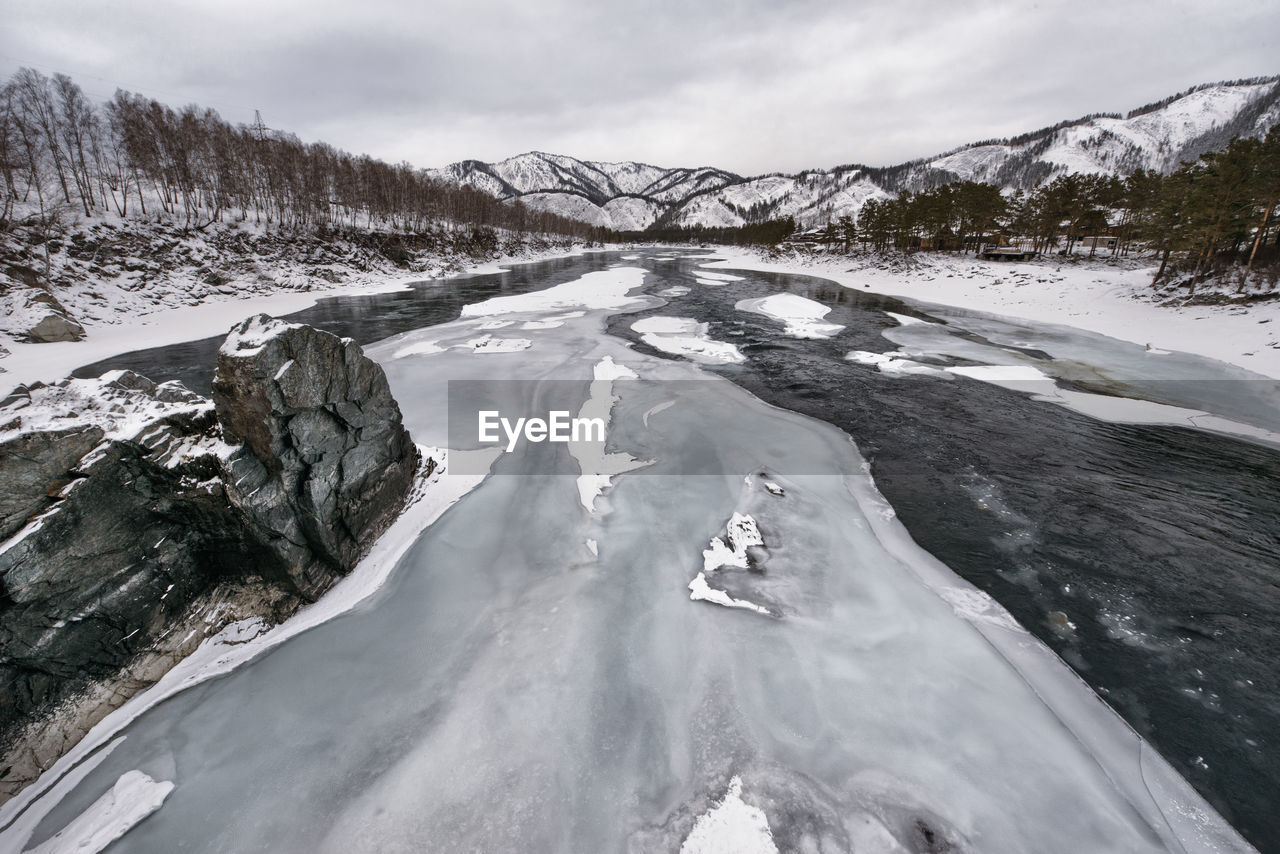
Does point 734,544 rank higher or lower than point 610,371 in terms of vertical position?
lower

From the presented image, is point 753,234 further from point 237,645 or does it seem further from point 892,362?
point 237,645

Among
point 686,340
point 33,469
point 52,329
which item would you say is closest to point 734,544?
point 33,469

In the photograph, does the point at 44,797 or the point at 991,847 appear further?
the point at 44,797

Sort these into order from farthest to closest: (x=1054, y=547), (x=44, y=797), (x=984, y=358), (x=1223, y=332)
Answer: (x=1223, y=332) < (x=984, y=358) < (x=1054, y=547) < (x=44, y=797)

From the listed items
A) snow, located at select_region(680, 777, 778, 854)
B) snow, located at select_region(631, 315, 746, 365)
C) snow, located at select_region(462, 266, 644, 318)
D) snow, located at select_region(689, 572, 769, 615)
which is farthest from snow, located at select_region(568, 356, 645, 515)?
snow, located at select_region(462, 266, 644, 318)

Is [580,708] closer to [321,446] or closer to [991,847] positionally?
[991,847]

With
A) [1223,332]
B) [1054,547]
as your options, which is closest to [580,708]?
[1054,547]
